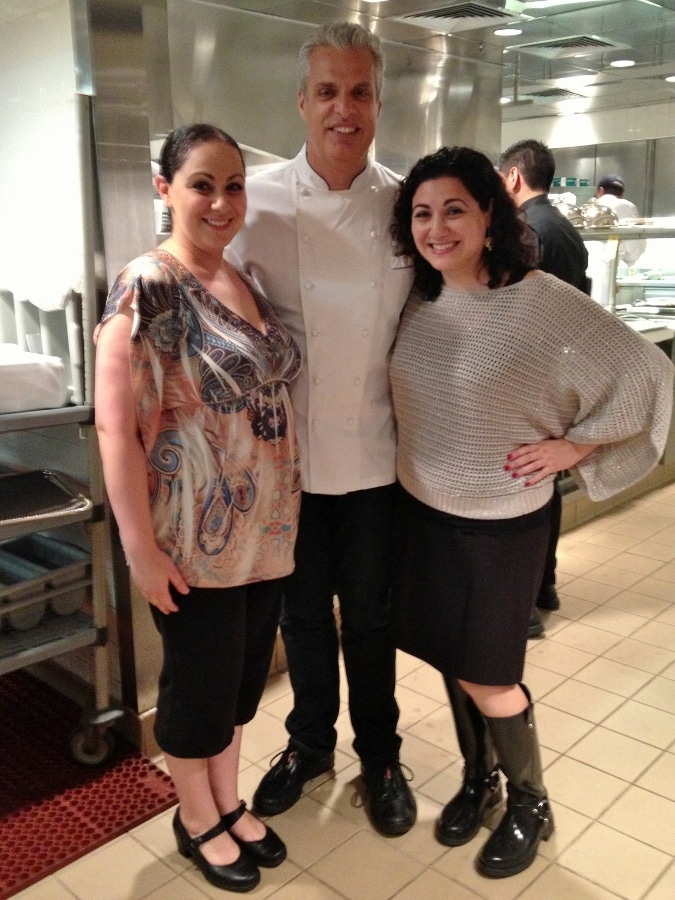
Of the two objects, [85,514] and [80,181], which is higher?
[80,181]

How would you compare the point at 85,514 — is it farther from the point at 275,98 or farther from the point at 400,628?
the point at 275,98

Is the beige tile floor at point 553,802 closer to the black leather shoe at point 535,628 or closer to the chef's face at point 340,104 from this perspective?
the black leather shoe at point 535,628

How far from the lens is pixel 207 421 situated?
1.42m

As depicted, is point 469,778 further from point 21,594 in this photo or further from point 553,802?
point 21,594

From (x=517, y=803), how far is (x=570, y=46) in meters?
3.40

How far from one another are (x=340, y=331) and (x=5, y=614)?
1004mm

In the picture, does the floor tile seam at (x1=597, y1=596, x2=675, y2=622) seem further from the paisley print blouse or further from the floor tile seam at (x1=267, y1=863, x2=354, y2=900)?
the paisley print blouse

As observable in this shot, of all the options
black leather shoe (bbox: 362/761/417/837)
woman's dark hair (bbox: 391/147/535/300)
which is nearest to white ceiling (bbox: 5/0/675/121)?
woman's dark hair (bbox: 391/147/535/300)

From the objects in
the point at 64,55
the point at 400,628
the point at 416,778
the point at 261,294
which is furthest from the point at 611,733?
the point at 64,55

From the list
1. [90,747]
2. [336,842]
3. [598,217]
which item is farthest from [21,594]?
[598,217]

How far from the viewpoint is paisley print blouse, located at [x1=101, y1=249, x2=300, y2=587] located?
4.44ft

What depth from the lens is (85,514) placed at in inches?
73.6

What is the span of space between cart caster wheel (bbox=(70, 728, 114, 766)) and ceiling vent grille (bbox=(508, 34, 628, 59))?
10.4 ft

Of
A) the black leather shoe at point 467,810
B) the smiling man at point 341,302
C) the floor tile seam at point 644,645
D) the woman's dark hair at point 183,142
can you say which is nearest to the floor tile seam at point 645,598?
the floor tile seam at point 644,645
